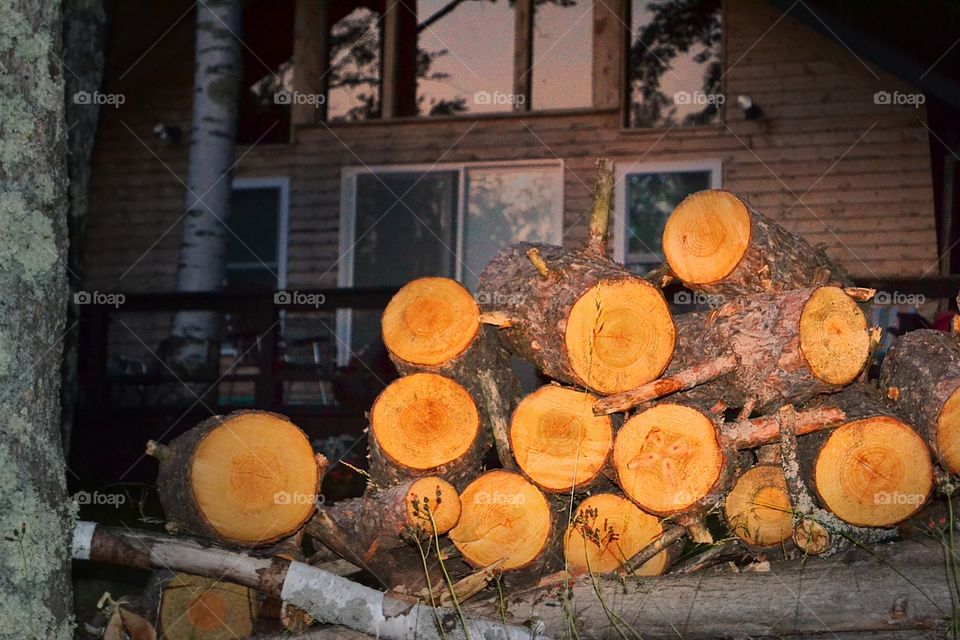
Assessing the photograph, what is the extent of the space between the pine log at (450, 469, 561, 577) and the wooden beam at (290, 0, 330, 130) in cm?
943

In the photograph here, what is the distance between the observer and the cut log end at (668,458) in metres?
4.13

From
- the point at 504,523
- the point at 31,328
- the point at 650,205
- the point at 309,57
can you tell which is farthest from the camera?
the point at 309,57

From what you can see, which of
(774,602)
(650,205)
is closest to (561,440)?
(774,602)

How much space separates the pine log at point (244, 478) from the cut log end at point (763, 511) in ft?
6.07

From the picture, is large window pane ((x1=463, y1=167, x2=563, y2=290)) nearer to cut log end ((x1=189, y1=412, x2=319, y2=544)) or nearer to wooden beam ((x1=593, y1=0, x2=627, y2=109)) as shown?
wooden beam ((x1=593, y1=0, x2=627, y2=109))

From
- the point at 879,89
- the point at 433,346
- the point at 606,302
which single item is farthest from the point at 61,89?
the point at 879,89

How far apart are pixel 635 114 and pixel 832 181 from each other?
2.35 metres

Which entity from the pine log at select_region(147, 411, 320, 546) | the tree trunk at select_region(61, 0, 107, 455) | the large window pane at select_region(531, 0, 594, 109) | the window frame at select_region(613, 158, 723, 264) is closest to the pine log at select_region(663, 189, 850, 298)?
the pine log at select_region(147, 411, 320, 546)

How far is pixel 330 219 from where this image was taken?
1278 centimetres

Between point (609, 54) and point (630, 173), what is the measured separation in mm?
1420

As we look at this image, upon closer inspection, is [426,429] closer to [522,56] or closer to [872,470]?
[872,470]

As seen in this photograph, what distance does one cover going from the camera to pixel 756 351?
425 cm

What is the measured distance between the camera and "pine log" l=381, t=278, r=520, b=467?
4.50 m

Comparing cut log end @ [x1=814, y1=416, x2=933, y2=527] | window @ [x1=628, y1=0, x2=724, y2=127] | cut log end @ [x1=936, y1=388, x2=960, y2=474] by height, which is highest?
window @ [x1=628, y1=0, x2=724, y2=127]
